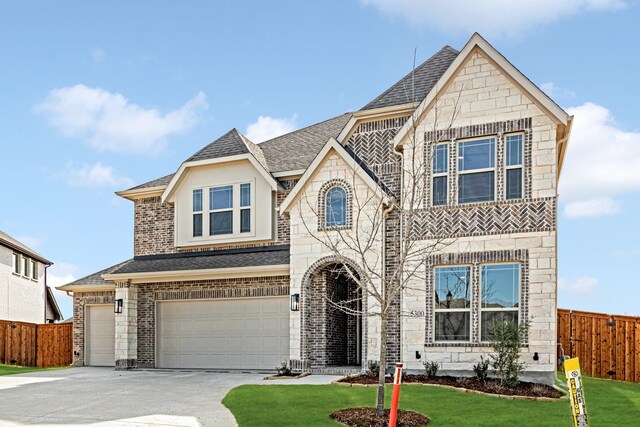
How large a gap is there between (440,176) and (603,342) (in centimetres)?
711

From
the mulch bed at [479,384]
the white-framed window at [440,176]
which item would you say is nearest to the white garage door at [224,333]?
the mulch bed at [479,384]

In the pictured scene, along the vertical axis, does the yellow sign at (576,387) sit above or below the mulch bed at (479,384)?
above

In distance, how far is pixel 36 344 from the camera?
28.1 m

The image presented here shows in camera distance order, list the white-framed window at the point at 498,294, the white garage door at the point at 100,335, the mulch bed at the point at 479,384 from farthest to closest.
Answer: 1. the white garage door at the point at 100,335
2. the white-framed window at the point at 498,294
3. the mulch bed at the point at 479,384

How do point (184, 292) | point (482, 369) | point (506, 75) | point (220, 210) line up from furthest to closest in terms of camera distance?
point (220, 210)
point (184, 292)
point (506, 75)
point (482, 369)

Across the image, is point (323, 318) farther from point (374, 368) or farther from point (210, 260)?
A: point (210, 260)

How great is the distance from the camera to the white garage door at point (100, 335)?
24.7 m

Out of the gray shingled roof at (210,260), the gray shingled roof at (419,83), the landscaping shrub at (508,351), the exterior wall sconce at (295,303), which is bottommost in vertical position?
the landscaping shrub at (508,351)

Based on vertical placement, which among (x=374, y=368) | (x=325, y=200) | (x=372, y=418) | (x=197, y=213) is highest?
(x=325, y=200)

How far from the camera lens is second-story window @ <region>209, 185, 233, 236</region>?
72.9 feet

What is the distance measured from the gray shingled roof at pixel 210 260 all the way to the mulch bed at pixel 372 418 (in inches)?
336

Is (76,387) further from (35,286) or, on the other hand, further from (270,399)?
(35,286)

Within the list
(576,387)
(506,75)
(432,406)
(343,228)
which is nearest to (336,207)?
(343,228)

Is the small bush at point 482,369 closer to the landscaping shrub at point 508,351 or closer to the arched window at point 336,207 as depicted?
the landscaping shrub at point 508,351
